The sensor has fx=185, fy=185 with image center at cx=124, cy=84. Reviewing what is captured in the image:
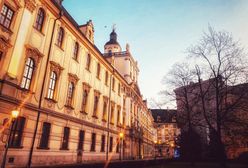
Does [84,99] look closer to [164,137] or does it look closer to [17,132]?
[17,132]

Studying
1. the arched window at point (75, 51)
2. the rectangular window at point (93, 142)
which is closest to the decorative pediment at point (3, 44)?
the arched window at point (75, 51)

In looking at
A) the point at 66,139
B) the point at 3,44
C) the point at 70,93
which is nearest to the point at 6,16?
the point at 3,44

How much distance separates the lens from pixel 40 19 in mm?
16828

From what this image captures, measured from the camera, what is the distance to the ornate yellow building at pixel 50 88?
1323 cm

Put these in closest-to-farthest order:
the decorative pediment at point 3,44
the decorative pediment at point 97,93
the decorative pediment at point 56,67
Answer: the decorative pediment at point 3,44
the decorative pediment at point 56,67
the decorative pediment at point 97,93

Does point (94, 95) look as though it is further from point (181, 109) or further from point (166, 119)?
point (181, 109)

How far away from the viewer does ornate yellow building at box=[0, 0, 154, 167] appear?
1323 cm

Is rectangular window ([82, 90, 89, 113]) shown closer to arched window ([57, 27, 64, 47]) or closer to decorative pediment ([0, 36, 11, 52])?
arched window ([57, 27, 64, 47])

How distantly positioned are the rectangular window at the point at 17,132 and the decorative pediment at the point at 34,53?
497 cm

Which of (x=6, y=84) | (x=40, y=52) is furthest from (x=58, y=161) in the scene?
(x=40, y=52)

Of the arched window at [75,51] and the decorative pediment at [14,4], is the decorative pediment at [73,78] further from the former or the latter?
the decorative pediment at [14,4]

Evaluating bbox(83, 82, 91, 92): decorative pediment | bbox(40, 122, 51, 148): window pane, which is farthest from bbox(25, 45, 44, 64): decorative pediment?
bbox(83, 82, 91, 92): decorative pediment

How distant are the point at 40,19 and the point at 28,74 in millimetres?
5438

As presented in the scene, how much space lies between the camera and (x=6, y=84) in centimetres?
1274
